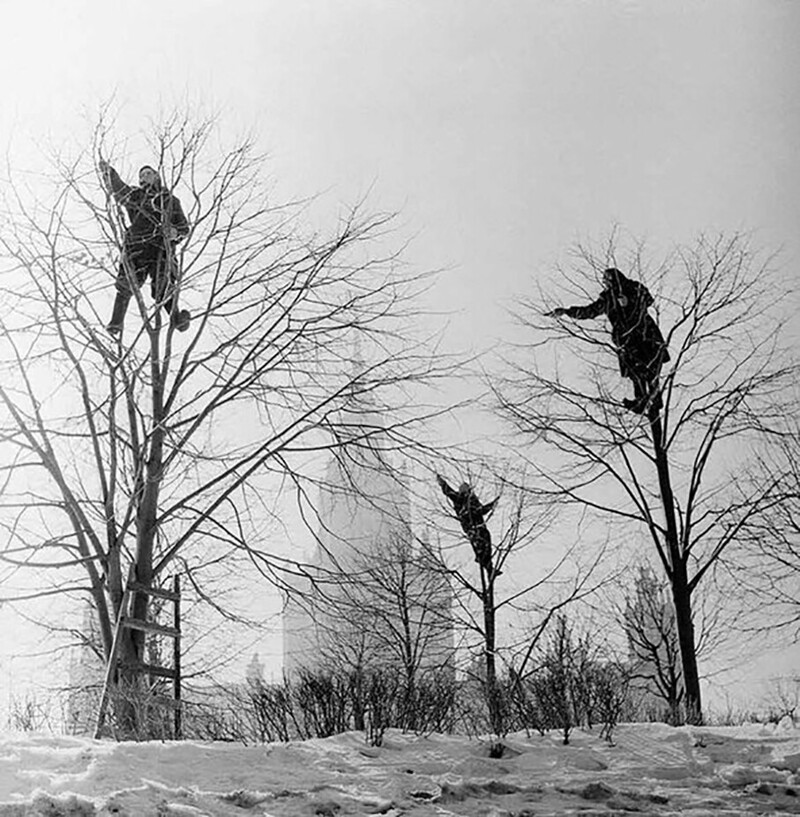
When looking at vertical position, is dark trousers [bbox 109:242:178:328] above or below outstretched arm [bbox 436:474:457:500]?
above

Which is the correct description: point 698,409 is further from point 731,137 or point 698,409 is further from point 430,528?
point 430,528

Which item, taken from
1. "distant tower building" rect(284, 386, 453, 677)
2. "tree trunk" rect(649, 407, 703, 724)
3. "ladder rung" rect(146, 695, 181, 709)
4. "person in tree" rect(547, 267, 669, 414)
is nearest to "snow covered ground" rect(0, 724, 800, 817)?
"ladder rung" rect(146, 695, 181, 709)

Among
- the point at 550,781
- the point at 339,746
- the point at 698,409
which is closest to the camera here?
the point at 550,781

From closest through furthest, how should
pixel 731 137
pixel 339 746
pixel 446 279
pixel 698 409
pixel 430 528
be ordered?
pixel 339 746 → pixel 731 137 → pixel 446 279 → pixel 698 409 → pixel 430 528

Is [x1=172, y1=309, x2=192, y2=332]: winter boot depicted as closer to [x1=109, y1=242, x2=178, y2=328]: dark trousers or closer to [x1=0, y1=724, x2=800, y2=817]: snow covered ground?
[x1=109, y1=242, x2=178, y2=328]: dark trousers

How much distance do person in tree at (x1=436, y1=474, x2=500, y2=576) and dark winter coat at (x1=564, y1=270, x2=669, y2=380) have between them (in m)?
0.95

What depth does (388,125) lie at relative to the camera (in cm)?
403

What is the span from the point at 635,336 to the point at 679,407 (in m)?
0.39

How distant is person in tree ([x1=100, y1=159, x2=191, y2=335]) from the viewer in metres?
4.50

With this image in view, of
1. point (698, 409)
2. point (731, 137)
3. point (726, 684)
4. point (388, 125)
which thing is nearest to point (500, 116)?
point (388, 125)

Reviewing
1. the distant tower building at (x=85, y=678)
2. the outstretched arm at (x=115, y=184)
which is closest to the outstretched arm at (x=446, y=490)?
the distant tower building at (x=85, y=678)

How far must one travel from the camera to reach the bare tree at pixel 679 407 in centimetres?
445

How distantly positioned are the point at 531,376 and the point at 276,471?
1.26 meters

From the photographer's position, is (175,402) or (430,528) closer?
(175,402)
